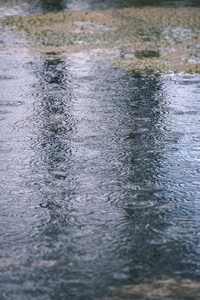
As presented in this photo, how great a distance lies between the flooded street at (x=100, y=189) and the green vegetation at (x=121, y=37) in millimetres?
1325

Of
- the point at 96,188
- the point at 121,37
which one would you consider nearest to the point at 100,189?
the point at 96,188

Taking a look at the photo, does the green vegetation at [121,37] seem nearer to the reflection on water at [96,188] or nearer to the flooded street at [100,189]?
the flooded street at [100,189]

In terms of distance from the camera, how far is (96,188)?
151 inches

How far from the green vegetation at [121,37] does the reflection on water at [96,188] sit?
1.70m

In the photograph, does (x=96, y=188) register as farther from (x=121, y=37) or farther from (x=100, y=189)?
(x=121, y=37)

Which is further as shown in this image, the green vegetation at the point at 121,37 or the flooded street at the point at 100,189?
the green vegetation at the point at 121,37

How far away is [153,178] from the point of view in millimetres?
4023

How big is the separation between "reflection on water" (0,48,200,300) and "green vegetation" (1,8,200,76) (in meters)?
1.70

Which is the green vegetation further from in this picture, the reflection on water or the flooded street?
the reflection on water

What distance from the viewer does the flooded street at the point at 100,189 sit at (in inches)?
109

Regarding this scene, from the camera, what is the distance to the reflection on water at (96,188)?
9.31 ft

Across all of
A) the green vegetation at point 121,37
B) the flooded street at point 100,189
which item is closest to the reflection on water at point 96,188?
the flooded street at point 100,189

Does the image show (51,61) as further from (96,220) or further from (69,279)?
(69,279)

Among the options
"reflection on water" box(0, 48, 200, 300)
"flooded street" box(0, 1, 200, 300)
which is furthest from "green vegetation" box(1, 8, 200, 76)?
"reflection on water" box(0, 48, 200, 300)
